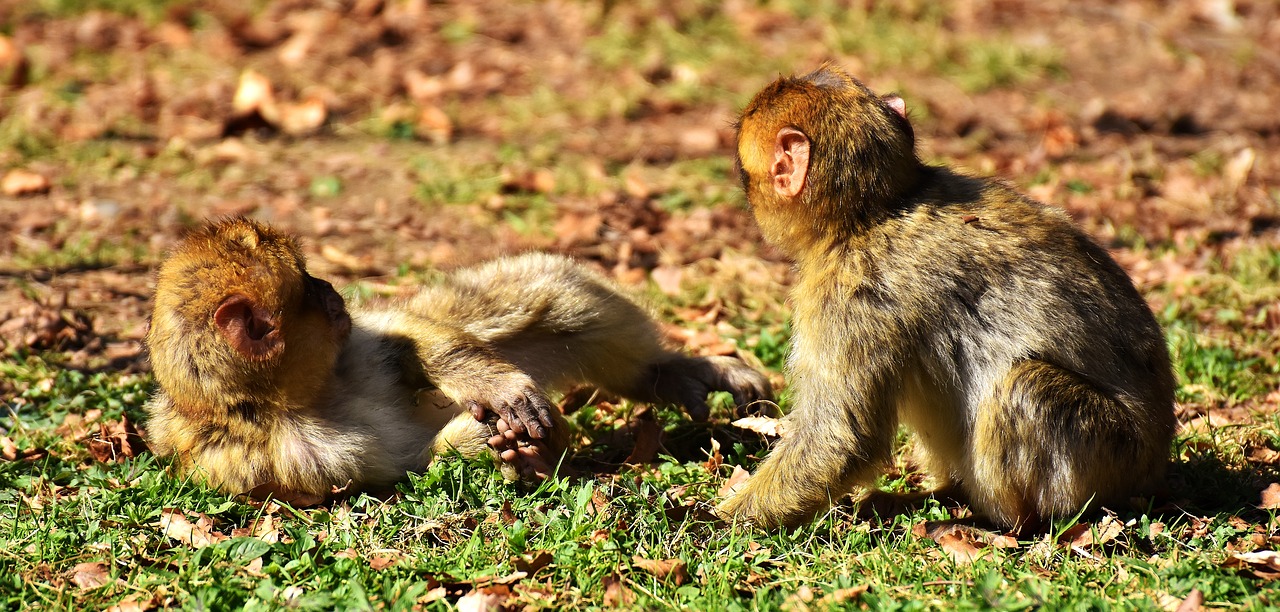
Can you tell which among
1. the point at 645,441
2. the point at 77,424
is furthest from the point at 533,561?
the point at 77,424

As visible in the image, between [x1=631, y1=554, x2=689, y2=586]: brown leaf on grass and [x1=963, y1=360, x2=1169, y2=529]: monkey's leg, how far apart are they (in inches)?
44.4

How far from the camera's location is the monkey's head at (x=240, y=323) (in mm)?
4453

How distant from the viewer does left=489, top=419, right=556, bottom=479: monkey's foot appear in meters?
4.73

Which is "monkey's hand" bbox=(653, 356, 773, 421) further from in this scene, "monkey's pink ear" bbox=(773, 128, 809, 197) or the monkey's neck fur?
"monkey's pink ear" bbox=(773, 128, 809, 197)

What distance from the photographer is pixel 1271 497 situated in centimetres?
473

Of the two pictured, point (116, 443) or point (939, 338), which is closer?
point (939, 338)

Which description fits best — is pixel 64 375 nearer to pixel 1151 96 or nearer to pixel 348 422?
pixel 348 422

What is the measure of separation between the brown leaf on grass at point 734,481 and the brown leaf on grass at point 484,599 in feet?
3.64

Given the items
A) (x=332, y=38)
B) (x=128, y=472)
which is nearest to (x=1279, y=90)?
(x=332, y=38)

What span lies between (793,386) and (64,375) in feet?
11.5

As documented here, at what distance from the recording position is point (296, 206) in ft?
26.5

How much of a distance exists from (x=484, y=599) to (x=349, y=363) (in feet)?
4.27

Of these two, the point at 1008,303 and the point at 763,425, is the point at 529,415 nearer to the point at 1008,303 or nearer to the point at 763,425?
the point at 763,425

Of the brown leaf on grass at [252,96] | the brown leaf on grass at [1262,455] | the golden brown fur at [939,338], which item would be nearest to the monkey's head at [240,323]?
the golden brown fur at [939,338]
